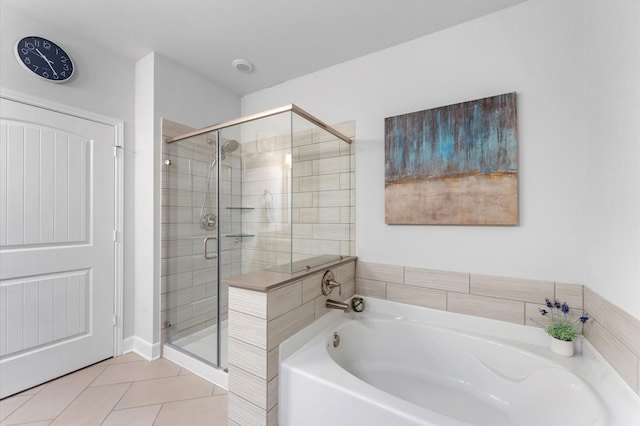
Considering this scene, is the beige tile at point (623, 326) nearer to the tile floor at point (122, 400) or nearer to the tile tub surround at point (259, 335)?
the tile tub surround at point (259, 335)

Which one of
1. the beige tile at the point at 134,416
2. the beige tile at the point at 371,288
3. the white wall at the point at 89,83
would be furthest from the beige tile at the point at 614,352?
the white wall at the point at 89,83

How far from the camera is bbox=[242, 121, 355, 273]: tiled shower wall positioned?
1721 mm

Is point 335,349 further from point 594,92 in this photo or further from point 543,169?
point 594,92

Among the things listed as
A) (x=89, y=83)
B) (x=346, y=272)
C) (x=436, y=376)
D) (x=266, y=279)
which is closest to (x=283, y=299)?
(x=266, y=279)

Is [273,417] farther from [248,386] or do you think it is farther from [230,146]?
[230,146]

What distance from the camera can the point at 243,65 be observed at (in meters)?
2.31

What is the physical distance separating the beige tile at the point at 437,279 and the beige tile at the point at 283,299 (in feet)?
2.82

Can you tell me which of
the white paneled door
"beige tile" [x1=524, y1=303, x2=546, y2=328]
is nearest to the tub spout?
"beige tile" [x1=524, y1=303, x2=546, y2=328]

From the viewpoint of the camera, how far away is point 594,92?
1.34 metres

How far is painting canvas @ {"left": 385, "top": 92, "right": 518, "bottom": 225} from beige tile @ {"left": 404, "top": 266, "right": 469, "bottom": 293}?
344mm

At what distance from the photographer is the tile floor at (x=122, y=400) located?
1510 millimetres

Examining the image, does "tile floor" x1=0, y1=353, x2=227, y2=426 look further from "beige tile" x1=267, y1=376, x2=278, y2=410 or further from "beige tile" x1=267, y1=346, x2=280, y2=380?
"beige tile" x1=267, y1=346, x2=280, y2=380

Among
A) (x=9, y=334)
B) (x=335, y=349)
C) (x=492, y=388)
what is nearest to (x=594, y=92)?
(x=492, y=388)

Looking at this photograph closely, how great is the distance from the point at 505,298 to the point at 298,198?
1.42 metres
